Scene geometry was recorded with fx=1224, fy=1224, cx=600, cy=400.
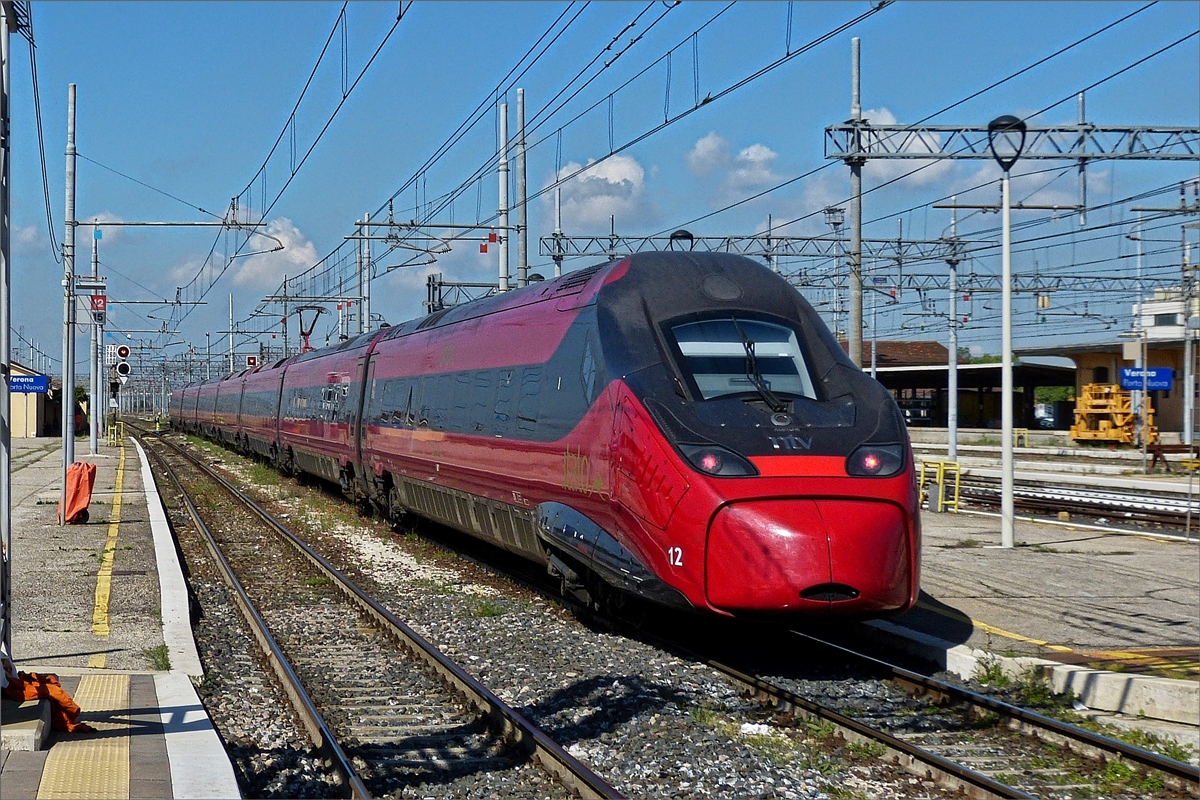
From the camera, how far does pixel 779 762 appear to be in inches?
268

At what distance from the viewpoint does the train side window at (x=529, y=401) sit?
1140cm

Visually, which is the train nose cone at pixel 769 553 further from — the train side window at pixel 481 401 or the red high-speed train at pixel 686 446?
the train side window at pixel 481 401

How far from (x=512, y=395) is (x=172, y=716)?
5417mm

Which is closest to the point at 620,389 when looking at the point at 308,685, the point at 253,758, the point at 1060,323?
the point at 308,685

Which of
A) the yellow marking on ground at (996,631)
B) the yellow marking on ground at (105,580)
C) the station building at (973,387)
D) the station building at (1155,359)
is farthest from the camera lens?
the station building at (973,387)

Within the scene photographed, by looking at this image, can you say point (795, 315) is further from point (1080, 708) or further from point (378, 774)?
point (378, 774)

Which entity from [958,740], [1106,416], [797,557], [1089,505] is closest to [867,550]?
[797,557]

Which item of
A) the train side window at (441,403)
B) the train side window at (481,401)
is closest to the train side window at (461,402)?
the train side window at (481,401)

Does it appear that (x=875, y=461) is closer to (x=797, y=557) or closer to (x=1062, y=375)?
(x=797, y=557)

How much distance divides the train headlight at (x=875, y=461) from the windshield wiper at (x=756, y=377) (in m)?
0.68

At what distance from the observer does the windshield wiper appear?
29.3 ft

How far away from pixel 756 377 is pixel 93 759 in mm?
5226

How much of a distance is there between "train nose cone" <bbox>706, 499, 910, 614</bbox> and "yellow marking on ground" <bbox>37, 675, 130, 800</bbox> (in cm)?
375

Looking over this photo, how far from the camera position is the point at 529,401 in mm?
11570
